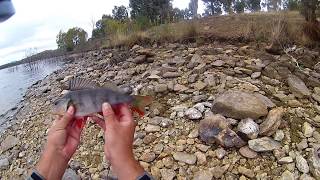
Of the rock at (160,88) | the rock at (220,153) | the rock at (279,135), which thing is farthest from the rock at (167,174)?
the rock at (160,88)

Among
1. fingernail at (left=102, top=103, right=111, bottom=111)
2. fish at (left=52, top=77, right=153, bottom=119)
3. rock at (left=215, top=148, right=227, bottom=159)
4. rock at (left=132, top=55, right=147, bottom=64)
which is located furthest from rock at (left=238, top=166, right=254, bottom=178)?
rock at (left=132, top=55, right=147, bottom=64)

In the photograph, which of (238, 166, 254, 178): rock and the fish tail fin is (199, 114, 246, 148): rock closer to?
(238, 166, 254, 178): rock

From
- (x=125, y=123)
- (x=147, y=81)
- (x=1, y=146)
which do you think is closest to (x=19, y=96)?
(x=1, y=146)

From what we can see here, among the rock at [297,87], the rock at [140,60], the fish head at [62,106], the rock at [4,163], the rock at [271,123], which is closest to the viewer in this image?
the fish head at [62,106]

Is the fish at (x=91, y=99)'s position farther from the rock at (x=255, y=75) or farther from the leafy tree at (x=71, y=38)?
the leafy tree at (x=71, y=38)

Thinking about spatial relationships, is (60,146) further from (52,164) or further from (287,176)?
(287,176)

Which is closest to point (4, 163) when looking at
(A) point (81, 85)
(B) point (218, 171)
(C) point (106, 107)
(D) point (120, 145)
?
(B) point (218, 171)
